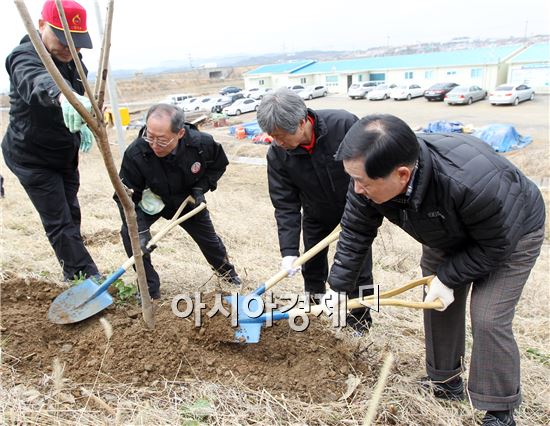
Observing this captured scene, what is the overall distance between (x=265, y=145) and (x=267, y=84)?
29.8m

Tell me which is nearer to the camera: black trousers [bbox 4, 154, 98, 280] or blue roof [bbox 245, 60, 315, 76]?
black trousers [bbox 4, 154, 98, 280]

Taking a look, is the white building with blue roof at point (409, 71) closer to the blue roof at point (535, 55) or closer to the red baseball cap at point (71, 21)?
the blue roof at point (535, 55)

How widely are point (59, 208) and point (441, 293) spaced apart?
2.70m

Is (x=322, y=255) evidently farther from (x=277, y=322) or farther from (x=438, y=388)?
(x=438, y=388)

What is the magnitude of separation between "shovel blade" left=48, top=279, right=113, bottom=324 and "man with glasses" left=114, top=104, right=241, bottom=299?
17.0 inches

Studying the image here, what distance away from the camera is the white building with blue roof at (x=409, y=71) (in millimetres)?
34188

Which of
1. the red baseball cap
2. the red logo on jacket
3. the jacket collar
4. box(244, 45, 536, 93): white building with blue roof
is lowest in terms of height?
box(244, 45, 536, 93): white building with blue roof

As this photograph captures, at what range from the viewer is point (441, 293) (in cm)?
211

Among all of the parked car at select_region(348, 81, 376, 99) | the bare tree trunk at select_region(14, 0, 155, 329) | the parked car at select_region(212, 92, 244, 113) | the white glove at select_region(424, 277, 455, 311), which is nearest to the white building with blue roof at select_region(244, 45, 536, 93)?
the parked car at select_region(348, 81, 376, 99)

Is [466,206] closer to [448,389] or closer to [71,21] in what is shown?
[448,389]

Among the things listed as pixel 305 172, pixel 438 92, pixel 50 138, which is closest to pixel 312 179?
pixel 305 172

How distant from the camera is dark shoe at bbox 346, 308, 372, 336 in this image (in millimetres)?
3048

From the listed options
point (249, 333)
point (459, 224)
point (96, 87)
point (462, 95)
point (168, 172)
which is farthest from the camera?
point (462, 95)

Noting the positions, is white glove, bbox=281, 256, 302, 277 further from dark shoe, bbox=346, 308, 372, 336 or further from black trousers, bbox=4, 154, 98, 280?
black trousers, bbox=4, 154, 98, 280
